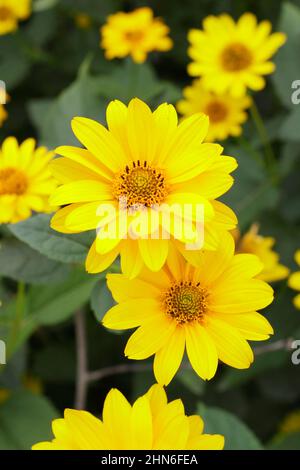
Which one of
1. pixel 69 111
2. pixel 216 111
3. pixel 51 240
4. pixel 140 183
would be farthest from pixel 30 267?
pixel 216 111

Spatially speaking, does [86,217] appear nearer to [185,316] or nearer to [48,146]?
[185,316]

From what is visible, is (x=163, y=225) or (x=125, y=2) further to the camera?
(x=125, y=2)

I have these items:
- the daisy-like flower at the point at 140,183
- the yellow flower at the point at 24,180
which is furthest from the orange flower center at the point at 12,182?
the daisy-like flower at the point at 140,183

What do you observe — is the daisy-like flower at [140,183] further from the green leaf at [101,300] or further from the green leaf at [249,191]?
the green leaf at [249,191]

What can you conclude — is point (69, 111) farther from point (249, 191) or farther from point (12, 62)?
point (12, 62)

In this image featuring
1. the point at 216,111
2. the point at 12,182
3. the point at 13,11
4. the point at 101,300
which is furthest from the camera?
the point at 13,11
